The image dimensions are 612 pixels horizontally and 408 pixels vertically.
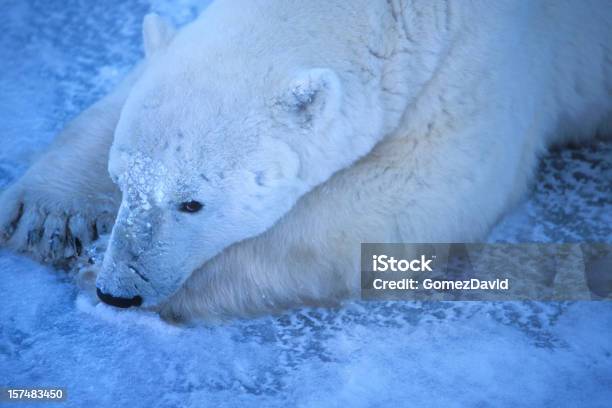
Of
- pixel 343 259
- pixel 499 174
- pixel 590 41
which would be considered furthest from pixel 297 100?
pixel 590 41

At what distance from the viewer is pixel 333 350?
2.85 m

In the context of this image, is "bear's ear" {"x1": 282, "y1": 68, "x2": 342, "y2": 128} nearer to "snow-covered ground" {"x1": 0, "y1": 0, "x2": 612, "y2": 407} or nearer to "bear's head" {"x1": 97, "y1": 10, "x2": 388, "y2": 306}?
"bear's head" {"x1": 97, "y1": 10, "x2": 388, "y2": 306}

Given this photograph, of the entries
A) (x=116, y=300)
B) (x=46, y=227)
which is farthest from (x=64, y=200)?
(x=116, y=300)

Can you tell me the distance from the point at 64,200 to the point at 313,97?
128 centimetres

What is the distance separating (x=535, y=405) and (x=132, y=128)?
5.38 ft

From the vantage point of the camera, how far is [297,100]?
2.60 m

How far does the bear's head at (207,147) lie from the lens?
102 inches

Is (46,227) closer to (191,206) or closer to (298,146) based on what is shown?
(191,206)

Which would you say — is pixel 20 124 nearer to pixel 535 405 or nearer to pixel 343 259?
pixel 343 259

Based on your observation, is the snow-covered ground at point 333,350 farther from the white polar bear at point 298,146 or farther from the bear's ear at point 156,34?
the bear's ear at point 156,34

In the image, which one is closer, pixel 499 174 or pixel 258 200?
pixel 258 200

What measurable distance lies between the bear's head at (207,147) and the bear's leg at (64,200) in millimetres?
567

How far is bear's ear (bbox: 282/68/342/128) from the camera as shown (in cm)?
257

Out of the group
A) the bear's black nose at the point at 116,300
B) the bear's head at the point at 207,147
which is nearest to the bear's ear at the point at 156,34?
the bear's head at the point at 207,147
